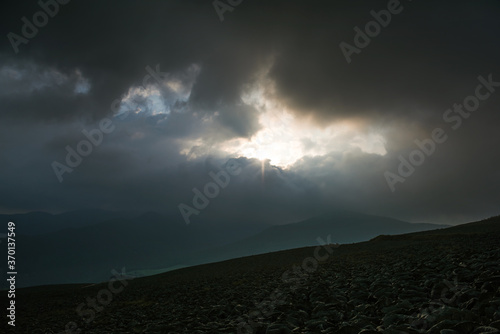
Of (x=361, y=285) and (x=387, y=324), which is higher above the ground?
(x=387, y=324)

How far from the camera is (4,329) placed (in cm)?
1916

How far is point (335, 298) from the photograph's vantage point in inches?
373

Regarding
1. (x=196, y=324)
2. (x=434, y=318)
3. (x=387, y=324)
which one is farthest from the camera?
(x=196, y=324)

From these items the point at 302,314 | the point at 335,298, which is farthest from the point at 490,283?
the point at 302,314

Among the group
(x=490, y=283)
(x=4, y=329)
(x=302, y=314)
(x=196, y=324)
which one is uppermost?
(x=490, y=283)

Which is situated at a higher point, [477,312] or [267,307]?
[477,312]

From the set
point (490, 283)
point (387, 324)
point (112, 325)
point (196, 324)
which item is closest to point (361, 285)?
point (490, 283)

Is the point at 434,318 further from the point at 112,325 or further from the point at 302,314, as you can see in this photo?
the point at 112,325

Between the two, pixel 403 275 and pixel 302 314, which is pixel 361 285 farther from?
pixel 302 314

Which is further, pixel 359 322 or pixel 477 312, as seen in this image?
pixel 359 322

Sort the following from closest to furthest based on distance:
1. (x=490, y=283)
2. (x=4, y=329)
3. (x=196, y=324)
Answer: (x=490, y=283) < (x=196, y=324) < (x=4, y=329)

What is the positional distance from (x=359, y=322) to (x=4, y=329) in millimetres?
26014

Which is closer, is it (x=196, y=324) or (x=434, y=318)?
(x=434, y=318)

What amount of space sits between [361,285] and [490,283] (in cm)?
490
